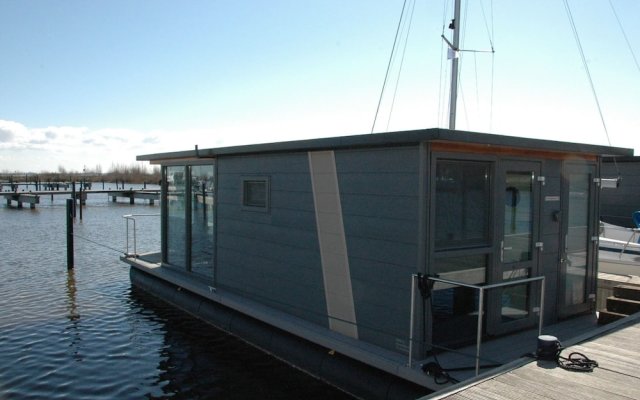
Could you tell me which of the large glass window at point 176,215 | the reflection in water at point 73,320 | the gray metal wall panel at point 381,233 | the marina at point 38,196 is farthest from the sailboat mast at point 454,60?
the marina at point 38,196

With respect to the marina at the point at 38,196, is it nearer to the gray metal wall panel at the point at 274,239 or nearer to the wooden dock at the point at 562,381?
the gray metal wall panel at the point at 274,239

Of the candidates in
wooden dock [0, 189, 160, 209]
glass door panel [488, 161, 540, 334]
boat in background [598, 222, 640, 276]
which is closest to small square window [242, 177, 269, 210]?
glass door panel [488, 161, 540, 334]

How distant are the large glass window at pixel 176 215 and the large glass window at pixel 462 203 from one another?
19.2 feet

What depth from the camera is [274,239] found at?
7.52 m

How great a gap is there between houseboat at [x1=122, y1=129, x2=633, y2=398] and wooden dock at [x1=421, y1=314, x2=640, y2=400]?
545 mm

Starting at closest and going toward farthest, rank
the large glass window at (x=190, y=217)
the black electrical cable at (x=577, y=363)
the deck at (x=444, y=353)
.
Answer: the black electrical cable at (x=577, y=363) → the deck at (x=444, y=353) → the large glass window at (x=190, y=217)

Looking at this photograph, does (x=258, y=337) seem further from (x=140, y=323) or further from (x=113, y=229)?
(x=113, y=229)

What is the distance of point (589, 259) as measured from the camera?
7.23 metres

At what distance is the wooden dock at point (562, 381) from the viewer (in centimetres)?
379

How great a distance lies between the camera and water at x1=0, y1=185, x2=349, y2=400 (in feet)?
21.6

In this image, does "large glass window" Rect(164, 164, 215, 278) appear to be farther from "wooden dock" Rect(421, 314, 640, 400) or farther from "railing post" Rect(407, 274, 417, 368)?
"wooden dock" Rect(421, 314, 640, 400)

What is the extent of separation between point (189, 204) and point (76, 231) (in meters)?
17.1

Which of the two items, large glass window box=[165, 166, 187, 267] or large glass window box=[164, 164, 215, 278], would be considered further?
large glass window box=[165, 166, 187, 267]

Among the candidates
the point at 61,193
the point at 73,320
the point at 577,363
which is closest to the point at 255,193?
the point at 73,320
